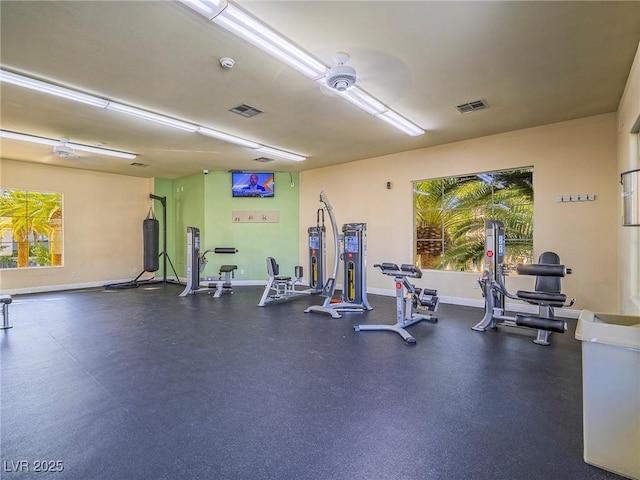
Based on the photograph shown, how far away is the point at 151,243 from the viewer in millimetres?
8938

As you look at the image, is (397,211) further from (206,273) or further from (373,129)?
(206,273)

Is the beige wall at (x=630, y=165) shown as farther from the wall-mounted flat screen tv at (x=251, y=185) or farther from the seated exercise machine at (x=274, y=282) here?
the wall-mounted flat screen tv at (x=251, y=185)

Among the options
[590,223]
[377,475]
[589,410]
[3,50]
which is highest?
[3,50]

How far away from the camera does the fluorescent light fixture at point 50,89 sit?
3.51 meters

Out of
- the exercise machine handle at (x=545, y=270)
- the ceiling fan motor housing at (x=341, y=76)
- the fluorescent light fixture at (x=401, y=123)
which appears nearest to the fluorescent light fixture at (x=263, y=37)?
the ceiling fan motor housing at (x=341, y=76)

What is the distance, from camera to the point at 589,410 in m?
1.78

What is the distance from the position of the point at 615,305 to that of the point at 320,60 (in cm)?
527

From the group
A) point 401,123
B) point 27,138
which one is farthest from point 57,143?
point 401,123

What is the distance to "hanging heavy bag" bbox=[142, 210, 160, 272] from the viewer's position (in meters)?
8.91

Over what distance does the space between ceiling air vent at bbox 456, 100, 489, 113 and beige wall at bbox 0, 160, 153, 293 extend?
8.55 m

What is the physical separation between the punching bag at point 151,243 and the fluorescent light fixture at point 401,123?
6.98 meters

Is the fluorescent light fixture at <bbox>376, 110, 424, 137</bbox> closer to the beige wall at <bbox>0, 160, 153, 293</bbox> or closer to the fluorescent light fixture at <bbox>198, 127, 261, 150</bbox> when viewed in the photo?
the fluorescent light fixture at <bbox>198, 127, 261, 150</bbox>

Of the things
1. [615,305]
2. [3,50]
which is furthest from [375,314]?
[3,50]

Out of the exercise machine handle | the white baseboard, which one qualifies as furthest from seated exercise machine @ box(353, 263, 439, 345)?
the white baseboard
